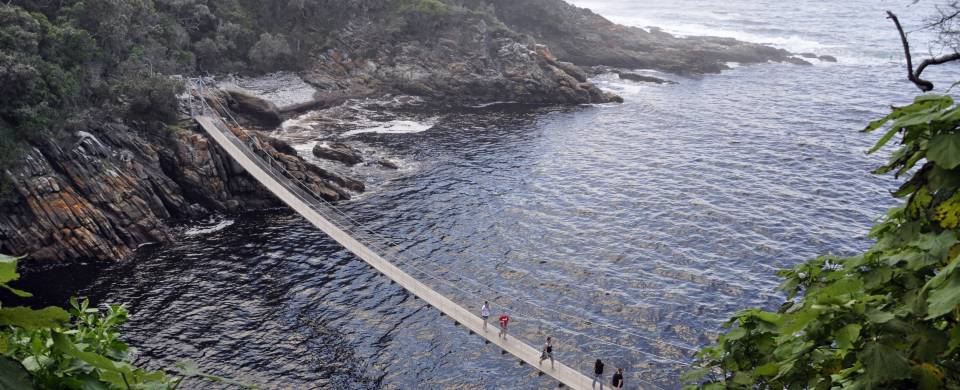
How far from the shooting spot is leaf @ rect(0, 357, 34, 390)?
3902 mm

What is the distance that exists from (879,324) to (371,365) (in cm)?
2758

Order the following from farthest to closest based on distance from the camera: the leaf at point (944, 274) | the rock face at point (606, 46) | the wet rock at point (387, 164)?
1. the rock face at point (606, 46)
2. the wet rock at point (387, 164)
3. the leaf at point (944, 274)

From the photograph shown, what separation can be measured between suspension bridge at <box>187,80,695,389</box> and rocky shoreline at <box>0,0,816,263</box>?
1.64 metres

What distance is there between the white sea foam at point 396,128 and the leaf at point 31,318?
2428 inches

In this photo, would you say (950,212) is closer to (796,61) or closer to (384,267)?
(384,267)

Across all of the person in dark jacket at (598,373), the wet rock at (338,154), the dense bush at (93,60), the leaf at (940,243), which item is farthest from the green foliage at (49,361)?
the wet rock at (338,154)

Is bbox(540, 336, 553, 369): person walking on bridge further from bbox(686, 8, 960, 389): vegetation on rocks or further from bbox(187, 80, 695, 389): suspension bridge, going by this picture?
bbox(686, 8, 960, 389): vegetation on rocks

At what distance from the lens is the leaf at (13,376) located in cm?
390

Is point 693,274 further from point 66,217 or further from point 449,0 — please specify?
point 449,0

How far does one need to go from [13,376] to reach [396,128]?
65.5 metres

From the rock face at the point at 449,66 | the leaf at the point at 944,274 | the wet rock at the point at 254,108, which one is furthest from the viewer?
the rock face at the point at 449,66

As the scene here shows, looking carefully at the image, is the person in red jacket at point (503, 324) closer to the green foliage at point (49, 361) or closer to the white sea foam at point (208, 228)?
the white sea foam at point (208, 228)

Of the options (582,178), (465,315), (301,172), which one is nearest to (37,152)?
(301,172)

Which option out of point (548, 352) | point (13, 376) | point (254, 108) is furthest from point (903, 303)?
point (254, 108)
